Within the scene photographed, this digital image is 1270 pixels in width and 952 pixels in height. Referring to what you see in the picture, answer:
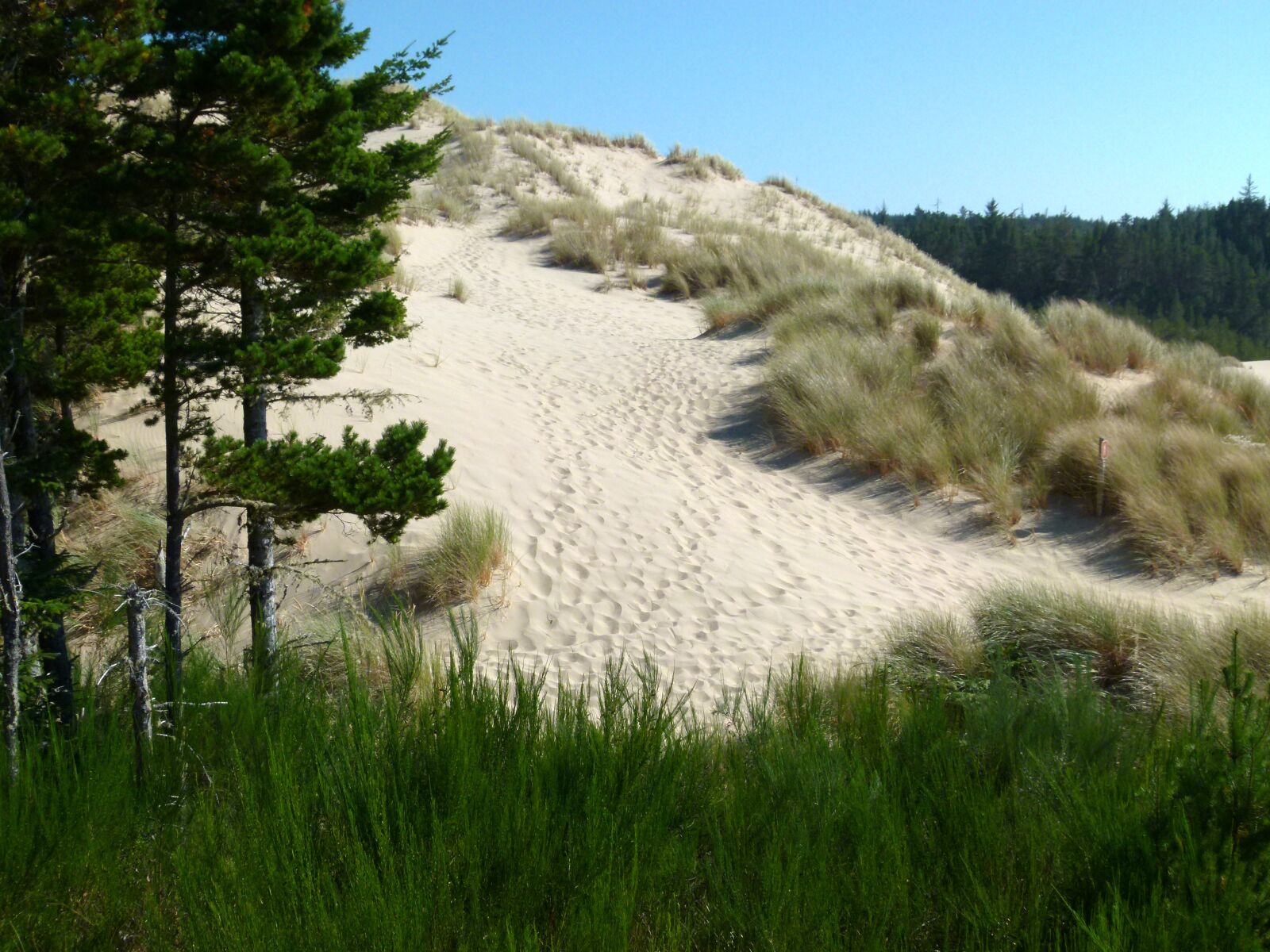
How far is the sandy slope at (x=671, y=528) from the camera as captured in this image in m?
6.67

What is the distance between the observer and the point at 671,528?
27.5 ft

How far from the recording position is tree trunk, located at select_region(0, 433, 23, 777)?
3.07 metres

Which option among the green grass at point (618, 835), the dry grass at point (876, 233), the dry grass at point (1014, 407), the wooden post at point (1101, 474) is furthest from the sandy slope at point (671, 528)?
the dry grass at point (876, 233)

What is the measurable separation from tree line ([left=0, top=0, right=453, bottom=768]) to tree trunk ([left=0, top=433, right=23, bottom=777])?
7cm

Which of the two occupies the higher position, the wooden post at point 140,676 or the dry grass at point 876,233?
the dry grass at point 876,233

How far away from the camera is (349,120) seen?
15.8ft

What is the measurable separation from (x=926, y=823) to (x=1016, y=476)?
7.86m

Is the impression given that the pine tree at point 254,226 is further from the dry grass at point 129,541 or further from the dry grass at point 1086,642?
the dry grass at point 1086,642

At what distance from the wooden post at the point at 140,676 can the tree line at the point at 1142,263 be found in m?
46.1

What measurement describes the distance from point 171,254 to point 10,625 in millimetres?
1749

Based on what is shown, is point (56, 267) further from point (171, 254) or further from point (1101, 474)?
point (1101, 474)

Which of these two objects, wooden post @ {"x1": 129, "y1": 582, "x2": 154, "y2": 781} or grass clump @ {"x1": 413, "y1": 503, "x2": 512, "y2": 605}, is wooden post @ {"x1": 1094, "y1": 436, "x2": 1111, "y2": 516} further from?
wooden post @ {"x1": 129, "y1": 582, "x2": 154, "y2": 781}

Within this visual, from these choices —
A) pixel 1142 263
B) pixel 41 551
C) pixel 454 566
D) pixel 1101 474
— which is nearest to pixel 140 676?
pixel 41 551

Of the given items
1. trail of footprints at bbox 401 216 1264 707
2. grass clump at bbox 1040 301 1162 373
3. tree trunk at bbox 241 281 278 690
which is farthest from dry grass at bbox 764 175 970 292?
tree trunk at bbox 241 281 278 690
